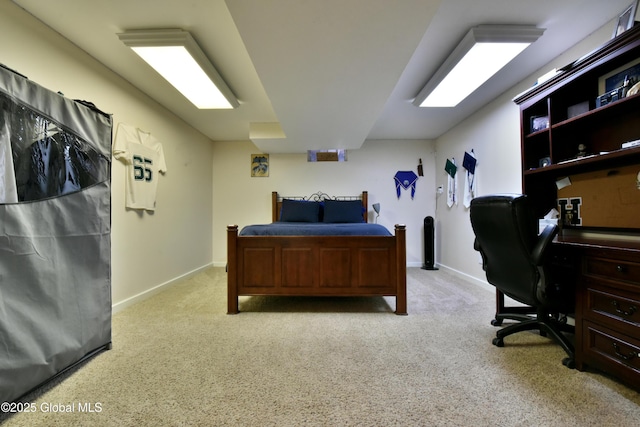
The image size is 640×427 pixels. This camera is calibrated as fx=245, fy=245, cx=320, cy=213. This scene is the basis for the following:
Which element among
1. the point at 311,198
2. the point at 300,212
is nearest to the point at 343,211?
the point at 300,212

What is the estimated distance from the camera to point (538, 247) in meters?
1.49

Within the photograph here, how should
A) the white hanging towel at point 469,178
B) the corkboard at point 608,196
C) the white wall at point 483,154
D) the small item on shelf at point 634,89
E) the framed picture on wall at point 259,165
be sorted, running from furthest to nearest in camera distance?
the framed picture on wall at point 259,165 < the white hanging towel at point 469,178 < the white wall at point 483,154 < the corkboard at point 608,196 < the small item on shelf at point 634,89

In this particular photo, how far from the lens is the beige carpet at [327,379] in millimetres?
1125

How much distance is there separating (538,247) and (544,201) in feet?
3.13

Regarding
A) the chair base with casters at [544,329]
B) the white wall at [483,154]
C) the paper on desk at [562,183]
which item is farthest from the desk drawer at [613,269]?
the white wall at [483,154]

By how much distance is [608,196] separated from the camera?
1.75m

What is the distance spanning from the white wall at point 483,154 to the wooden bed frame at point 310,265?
1.57 metres

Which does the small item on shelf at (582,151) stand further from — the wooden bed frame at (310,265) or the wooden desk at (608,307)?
the wooden bed frame at (310,265)

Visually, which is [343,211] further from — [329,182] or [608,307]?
[608,307]

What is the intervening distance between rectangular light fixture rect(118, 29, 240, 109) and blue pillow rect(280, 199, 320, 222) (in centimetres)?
171

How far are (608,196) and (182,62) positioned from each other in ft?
11.3

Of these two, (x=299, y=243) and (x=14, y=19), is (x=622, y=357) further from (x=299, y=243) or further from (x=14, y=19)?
(x=14, y=19)

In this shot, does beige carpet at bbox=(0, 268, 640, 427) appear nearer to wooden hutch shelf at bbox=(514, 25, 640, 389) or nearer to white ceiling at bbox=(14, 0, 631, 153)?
wooden hutch shelf at bbox=(514, 25, 640, 389)

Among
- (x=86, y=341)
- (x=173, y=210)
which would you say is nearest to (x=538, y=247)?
(x=86, y=341)
